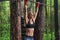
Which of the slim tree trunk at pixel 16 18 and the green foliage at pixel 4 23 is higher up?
the slim tree trunk at pixel 16 18

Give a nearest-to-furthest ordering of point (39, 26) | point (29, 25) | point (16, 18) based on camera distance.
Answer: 1. point (16, 18)
2. point (29, 25)
3. point (39, 26)

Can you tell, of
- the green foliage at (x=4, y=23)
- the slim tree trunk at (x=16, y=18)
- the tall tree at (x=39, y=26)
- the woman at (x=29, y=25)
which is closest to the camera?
the slim tree trunk at (x=16, y=18)

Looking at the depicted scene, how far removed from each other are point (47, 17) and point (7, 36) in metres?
2.63

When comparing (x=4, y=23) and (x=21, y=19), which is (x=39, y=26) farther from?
(x=4, y=23)

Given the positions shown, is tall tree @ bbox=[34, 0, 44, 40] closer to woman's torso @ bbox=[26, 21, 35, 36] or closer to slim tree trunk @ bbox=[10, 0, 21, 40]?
woman's torso @ bbox=[26, 21, 35, 36]

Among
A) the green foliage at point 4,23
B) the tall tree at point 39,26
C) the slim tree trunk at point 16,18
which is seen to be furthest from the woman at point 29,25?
the green foliage at point 4,23

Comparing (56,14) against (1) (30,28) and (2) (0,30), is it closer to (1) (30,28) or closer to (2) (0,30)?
(1) (30,28)

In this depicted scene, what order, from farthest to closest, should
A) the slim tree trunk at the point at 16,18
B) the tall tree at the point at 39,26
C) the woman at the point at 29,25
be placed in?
the tall tree at the point at 39,26
the woman at the point at 29,25
the slim tree trunk at the point at 16,18

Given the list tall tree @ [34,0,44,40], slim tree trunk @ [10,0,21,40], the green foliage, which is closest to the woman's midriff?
tall tree @ [34,0,44,40]

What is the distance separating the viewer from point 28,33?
14.4ft

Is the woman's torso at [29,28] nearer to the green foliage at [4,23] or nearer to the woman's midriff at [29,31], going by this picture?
the woman's midriff at [29,31]

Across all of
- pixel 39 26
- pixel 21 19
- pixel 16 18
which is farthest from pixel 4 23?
pixel 16 18

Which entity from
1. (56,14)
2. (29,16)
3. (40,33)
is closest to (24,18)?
(29,16)

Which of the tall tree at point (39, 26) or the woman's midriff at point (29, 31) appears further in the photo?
the tall tree at point (39, 26)
